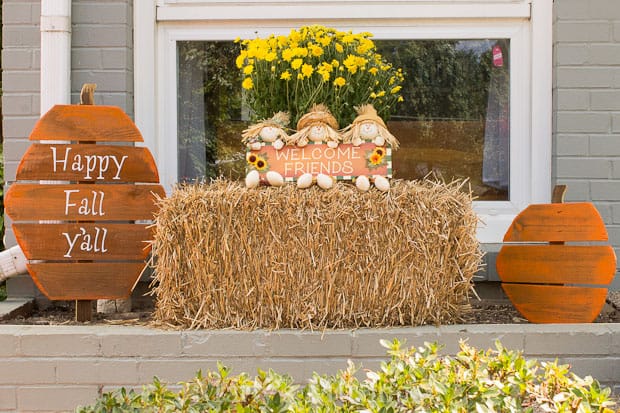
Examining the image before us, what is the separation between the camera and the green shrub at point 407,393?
4.95 ft

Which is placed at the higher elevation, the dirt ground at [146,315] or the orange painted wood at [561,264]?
the orange painted wood at [561,264]

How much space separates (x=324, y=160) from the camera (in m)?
2.77

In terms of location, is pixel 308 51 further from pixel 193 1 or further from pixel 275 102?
pixel 193 1

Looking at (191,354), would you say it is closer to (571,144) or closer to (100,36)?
(100,36)

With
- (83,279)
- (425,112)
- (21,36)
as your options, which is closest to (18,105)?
(21,36)

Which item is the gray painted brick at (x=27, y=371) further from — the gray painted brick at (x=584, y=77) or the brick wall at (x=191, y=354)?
the gray painted brick at (x=584, y=77)

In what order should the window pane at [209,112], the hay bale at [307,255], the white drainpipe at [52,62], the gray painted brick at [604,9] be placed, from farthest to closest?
the window pane at [209,112] < the gray painted brick at [604,9] < the white drainpipe at [52,62] < the hay bale at [307,255]

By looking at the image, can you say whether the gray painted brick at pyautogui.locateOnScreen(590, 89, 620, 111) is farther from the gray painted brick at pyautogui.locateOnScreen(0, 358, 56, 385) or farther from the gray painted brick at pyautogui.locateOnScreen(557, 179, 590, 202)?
the gray painted brick at pyautogui.locateOnScreen(0, 358, 56, 385)

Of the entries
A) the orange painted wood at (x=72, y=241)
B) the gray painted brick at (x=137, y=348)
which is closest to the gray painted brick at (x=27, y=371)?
the gray painted brick at (x=137, y=348)

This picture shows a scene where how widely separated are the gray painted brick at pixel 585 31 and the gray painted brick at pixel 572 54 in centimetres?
4

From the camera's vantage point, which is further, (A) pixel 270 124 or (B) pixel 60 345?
(A) pixel 270 124

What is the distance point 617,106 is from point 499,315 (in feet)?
4.20

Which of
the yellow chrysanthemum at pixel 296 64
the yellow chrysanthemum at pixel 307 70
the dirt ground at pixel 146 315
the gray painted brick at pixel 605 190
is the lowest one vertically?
the dirt ground at pixel 146 315

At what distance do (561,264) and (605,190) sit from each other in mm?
714
